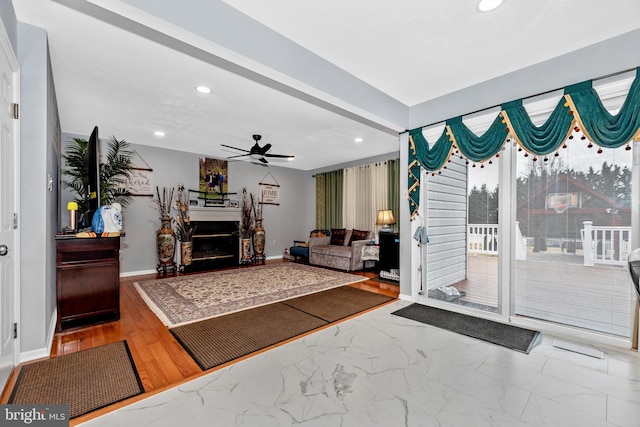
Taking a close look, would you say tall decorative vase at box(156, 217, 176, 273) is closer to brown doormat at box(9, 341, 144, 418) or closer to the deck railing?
brown doormat at box(9, 341, 144, 418)

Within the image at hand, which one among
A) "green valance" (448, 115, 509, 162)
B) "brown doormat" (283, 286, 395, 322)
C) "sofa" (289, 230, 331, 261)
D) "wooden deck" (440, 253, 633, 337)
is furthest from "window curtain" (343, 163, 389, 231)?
"wooden deck" (440, 253, 633, 337)

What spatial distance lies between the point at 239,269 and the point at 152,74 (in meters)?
4.00

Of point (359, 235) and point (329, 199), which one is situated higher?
point (329, 199)

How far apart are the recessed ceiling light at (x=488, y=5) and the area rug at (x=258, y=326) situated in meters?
3.04

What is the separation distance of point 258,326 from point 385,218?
12.2ft

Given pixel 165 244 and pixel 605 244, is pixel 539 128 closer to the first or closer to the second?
pixel 605 244

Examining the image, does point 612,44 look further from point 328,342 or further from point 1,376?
point 1,376

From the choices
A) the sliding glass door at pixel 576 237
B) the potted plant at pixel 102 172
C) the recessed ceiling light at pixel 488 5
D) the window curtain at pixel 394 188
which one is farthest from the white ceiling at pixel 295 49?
the window curtain at pixel 394 188

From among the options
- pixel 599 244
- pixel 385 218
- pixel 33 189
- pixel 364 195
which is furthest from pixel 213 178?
pixel 599 244

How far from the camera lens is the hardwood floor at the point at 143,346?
6.45 ft

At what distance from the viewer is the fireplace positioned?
20.4ft

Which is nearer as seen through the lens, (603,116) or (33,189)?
(33,189)

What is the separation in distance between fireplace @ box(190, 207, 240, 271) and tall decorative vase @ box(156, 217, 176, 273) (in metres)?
0.51

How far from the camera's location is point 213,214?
6434 millimetres
